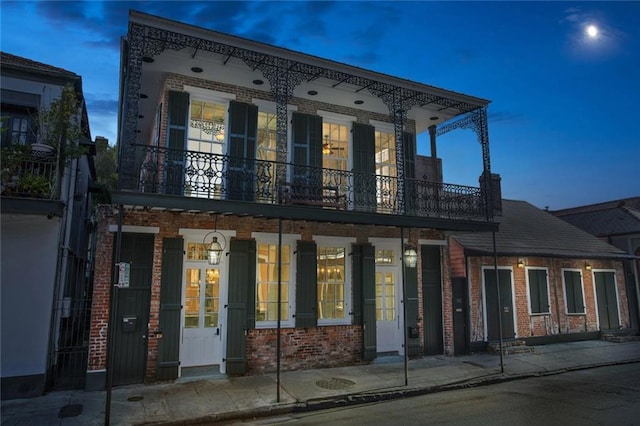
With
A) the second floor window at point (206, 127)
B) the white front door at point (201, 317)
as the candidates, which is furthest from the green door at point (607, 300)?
the second floor window at point (206, 127)

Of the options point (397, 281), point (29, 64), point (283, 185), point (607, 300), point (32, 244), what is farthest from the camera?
point (607, 300)

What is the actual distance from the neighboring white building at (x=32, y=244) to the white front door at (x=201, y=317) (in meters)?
2.00

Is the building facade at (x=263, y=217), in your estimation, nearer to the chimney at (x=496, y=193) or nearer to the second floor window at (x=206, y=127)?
the second floor window at (x=206, y=127)

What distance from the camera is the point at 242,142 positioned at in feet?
31.8

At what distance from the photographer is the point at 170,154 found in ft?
29.3

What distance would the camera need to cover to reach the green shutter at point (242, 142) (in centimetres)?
937

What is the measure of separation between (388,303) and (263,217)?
169 inches

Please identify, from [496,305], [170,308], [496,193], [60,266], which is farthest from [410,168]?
[60,266]

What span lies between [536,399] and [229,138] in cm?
822

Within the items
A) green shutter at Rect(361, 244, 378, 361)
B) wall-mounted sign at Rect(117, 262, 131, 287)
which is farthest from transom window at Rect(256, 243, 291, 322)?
wall-mounted sign at Rect(117, 262, 131, 287)

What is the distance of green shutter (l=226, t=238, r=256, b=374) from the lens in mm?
8805

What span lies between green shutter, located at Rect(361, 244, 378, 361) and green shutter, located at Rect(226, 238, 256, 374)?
282 cm

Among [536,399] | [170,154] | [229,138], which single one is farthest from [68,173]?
[536,399]

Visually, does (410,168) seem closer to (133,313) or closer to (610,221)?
(133,313)
